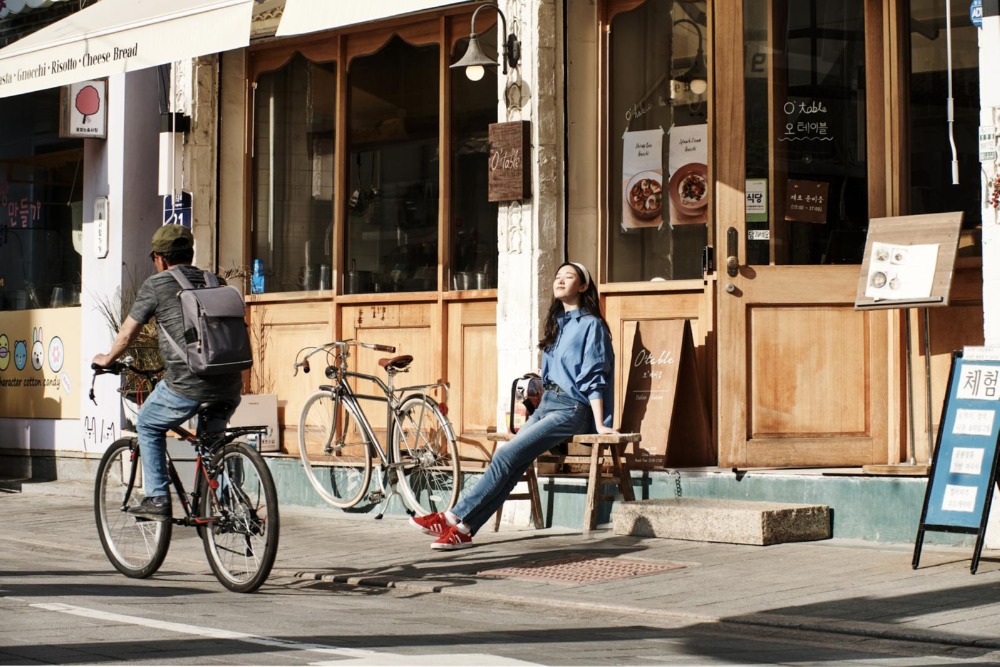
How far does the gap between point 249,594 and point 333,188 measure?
6.08 meters

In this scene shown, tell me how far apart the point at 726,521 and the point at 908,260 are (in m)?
1.99

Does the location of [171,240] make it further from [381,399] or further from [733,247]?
[733,247]

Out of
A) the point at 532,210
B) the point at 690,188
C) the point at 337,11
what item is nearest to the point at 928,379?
the point at 690,188

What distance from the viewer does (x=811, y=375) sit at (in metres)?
10.4

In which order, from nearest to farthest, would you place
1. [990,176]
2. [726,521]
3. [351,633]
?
[351,633] < [990,176] < [726,521]

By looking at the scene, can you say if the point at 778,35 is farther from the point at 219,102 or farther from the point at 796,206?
the point at 219,102

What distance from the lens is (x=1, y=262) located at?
1620 cm

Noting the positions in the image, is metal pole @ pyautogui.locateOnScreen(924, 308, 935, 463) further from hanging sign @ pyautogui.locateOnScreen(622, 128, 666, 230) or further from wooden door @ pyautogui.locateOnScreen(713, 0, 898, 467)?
hanging sign @ pyautogui.locateOnScreen(622, 128, 666, 230)

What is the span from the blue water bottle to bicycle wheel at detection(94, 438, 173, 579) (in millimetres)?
5002

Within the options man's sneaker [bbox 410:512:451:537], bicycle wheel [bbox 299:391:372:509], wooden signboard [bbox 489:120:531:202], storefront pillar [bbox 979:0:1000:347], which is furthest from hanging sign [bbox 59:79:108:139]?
storefront pillar [bbox 979:0:1000:347]

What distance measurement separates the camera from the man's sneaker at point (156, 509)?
816 cm

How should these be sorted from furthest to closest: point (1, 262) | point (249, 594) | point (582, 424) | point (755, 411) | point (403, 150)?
point (1, 262) < point (403, 150) < point (755, 411) < point (582, 424) < point (249, 594)

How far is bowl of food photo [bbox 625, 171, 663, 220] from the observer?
11203 mm

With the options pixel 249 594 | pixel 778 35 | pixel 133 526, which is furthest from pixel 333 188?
pixel 249 594
